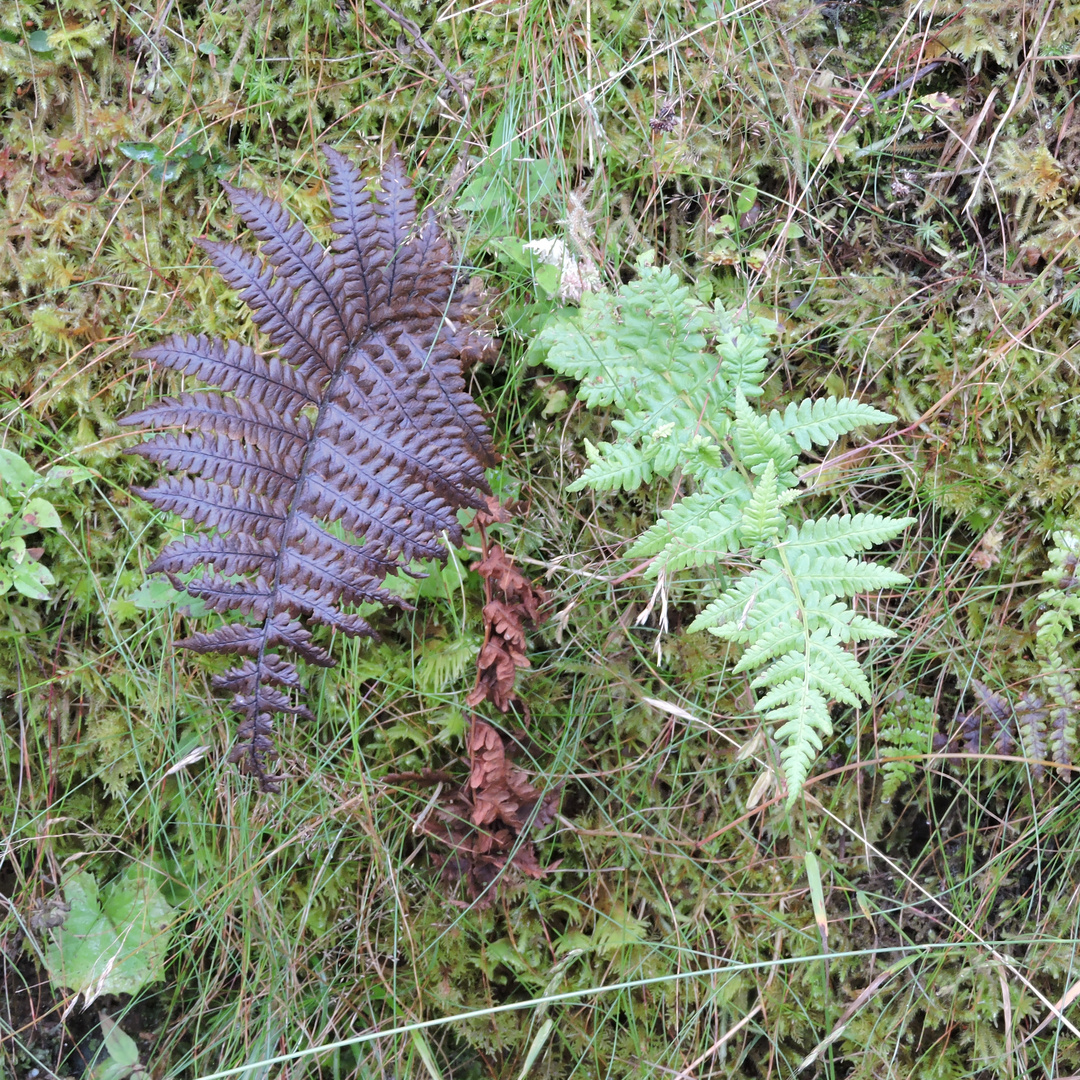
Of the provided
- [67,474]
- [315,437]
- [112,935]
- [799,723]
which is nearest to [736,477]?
[799,723]

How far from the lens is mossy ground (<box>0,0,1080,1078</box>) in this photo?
3076mm

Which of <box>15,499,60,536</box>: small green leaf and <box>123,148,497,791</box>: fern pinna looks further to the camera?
<box>15,499,60,536</box>: small green leaf

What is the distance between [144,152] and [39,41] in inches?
21.7

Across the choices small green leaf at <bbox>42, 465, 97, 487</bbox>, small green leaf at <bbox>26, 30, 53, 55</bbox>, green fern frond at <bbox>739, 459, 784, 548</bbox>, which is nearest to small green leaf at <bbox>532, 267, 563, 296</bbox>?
green fern frond at <bbox>739, 459, 784, 548</bbox>

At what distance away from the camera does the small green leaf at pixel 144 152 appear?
3.25 metres

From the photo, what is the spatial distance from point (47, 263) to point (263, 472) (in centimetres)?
137

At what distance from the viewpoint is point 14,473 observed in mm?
3170

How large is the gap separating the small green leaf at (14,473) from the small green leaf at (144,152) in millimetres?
1196

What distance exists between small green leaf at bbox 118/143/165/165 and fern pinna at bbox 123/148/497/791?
29.3 inches

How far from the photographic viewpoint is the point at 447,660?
3143 millimetres

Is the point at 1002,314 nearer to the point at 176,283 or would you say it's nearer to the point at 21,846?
the point at 176,283

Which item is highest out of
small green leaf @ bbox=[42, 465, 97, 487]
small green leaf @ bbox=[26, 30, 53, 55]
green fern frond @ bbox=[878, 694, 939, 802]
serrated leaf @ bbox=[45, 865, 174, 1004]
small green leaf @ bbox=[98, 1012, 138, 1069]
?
small green leaf @ bbox=[26, 30, 53, 55]

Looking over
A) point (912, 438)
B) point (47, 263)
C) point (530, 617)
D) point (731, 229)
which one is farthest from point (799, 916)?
point (47, 263)

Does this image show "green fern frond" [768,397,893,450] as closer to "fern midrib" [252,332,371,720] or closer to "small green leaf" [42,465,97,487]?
"fern midrib" [252,332,371,720]
